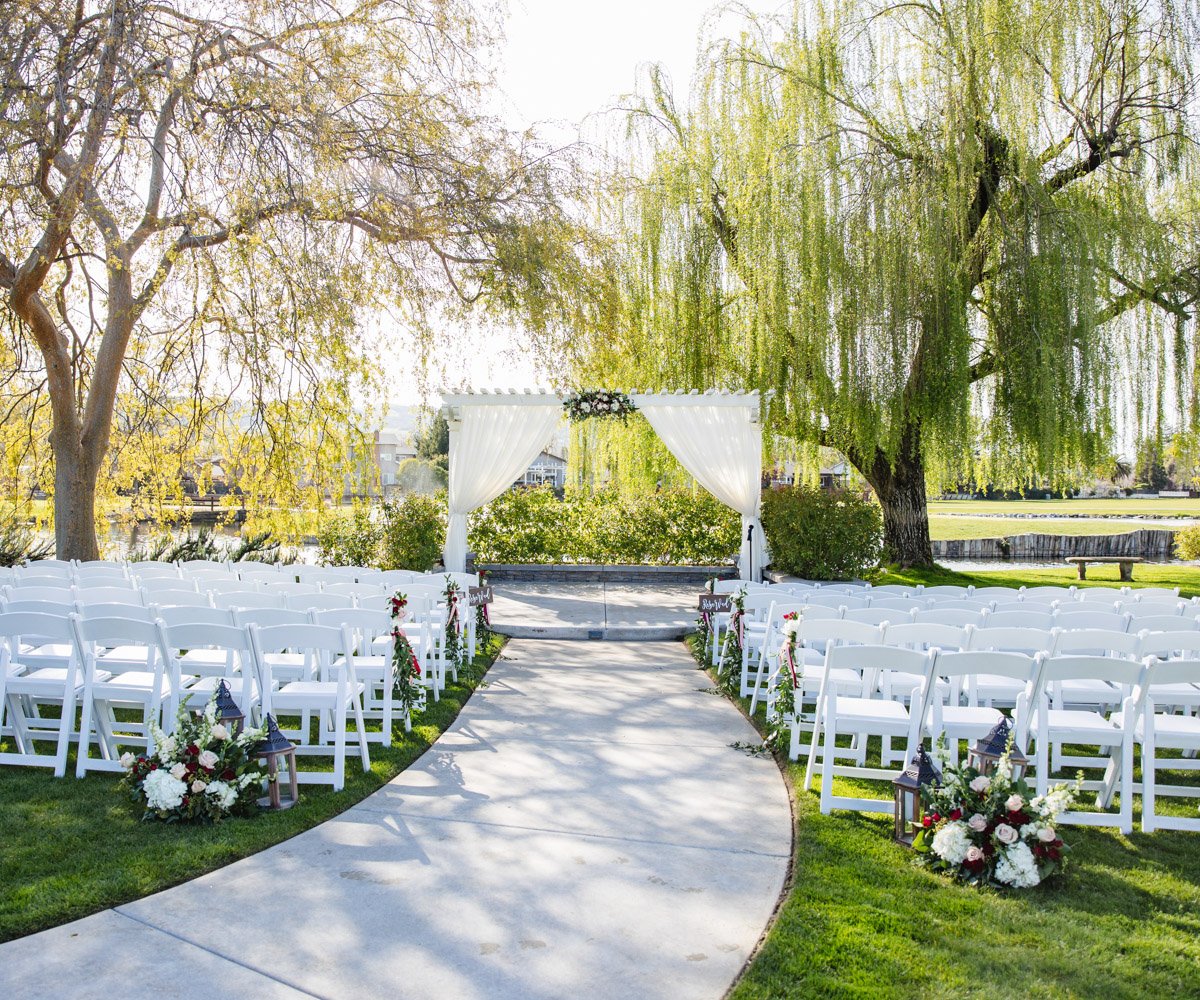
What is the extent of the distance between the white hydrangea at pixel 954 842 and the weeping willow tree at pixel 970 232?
841 centimetres

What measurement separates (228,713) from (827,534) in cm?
1001

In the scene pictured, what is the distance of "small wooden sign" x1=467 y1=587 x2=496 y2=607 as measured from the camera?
8938 mm

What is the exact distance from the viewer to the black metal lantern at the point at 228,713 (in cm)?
482

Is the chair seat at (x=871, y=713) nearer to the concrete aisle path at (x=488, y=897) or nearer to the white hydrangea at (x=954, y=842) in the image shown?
the concrete aisle path at (x=488, y=897)

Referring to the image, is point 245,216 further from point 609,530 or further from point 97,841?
point 609,530

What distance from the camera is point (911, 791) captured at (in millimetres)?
4570

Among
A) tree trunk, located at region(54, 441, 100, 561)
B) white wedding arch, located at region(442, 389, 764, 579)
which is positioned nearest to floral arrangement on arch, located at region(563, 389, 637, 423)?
white wedding arch, located at region(442, 389, 764, 579)

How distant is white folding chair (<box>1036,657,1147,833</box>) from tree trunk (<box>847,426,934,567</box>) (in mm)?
9535

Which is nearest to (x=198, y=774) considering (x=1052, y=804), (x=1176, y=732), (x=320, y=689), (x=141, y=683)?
(x=320, y=689)

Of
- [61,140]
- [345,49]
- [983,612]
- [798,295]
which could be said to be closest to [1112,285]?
[798,295]

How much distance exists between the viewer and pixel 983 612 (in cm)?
656

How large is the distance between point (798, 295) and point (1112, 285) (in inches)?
157

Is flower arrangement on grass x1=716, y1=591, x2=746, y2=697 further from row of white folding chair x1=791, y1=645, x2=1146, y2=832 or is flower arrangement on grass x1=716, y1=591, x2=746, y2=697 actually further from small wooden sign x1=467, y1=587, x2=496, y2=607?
row of white folding chair x1=791, y1=645, x2=1146, y2=832

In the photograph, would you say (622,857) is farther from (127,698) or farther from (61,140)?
(61,140)
